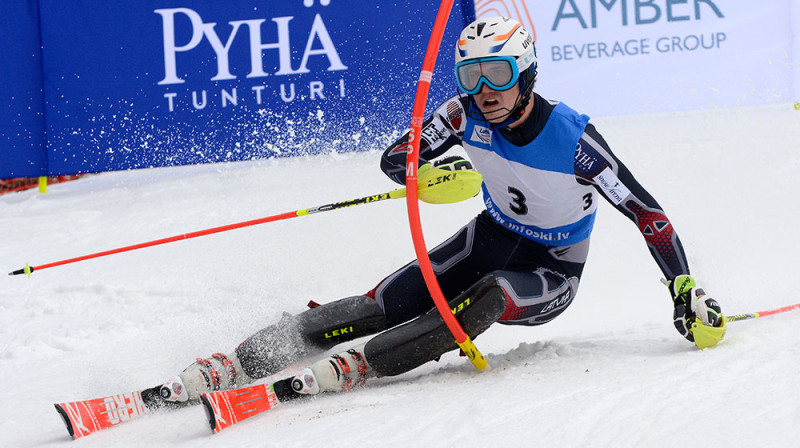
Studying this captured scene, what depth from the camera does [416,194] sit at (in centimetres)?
282

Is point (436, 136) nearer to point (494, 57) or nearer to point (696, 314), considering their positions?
point (494, 57)

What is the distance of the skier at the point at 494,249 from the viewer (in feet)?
9.17

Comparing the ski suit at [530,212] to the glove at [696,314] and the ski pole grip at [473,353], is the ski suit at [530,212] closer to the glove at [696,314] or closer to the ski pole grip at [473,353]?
the glove at [696,314]

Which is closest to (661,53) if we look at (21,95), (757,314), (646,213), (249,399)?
(757,314)

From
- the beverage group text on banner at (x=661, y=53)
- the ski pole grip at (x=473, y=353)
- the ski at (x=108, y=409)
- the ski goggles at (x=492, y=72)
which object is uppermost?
the beverage group text on banner at (x=661, y=53)

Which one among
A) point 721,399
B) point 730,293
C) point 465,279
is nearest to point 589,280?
point 730,293

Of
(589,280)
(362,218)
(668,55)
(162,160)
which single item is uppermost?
(668,55)

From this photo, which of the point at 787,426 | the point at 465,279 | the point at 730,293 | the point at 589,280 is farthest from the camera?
the point at 589,280

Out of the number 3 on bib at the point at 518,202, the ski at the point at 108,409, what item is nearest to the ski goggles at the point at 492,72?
the number 3 on bib at the point at 518,202

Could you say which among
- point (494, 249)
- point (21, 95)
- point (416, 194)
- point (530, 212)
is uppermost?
point (21, 95)

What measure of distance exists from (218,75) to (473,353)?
A: 14.0ft

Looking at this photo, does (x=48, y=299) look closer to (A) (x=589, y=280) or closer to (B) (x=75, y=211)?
(B) (x=75, y=211)

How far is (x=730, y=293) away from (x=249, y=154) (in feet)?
13.0

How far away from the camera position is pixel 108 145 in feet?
21.0
